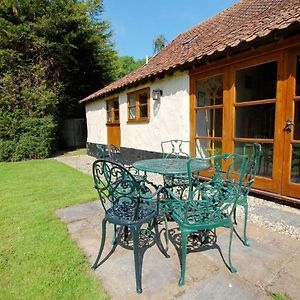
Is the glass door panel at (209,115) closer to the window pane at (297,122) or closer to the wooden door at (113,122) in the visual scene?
the window pane at (297,122)

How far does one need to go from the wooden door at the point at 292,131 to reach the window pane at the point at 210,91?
1.27 meters

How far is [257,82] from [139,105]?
3.86 meters

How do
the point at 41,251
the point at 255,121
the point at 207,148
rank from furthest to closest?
1. the point at 207,148
2. the point at 255,121
3. the point at 41,251

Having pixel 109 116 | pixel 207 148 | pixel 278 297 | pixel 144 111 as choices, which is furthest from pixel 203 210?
pixel 109 116

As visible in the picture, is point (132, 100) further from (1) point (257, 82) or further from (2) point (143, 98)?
(1) point (257, 82)

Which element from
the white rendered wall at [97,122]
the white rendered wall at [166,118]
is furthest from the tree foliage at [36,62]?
the white rendered wall at [166,118]

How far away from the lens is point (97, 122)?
10102 millimetres

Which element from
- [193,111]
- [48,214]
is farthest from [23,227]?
[193,111]

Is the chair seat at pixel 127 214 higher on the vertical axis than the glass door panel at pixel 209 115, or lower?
lower

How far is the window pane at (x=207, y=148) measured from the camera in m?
4.51

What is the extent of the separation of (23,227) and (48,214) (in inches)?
16.9

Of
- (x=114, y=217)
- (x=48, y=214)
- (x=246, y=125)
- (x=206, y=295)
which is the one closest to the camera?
(x=206, y=295)

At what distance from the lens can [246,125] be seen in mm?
3943

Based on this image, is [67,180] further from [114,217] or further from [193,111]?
[114,217]
